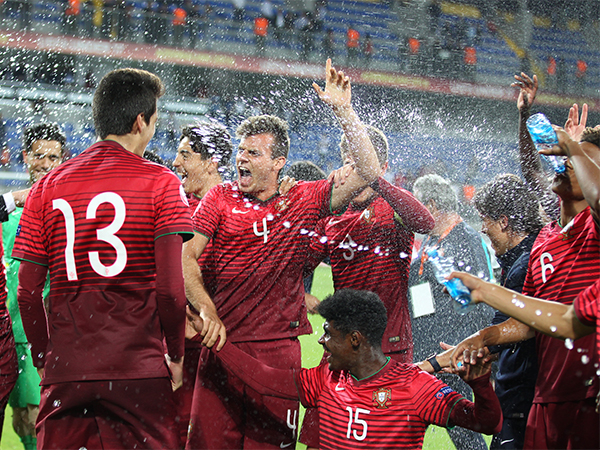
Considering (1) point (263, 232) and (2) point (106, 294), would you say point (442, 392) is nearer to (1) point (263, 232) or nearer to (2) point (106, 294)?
(1) point (263, 232)

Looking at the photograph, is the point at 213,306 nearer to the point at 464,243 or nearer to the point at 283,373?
the point at 283,373

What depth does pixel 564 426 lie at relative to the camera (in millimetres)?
2441

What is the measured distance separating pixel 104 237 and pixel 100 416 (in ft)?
2.08

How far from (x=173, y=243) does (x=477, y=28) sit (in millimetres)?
17424

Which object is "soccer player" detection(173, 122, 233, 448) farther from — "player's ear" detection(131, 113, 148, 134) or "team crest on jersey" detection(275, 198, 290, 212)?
"player's ear" detection(131, 113, 148, 134)

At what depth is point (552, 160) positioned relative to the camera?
2338 mm

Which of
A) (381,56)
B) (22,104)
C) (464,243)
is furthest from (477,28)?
(464,243)

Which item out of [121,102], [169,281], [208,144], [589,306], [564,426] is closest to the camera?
[589,306]

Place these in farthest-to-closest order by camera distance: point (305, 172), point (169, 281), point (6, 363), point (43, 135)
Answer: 1. point (305, 172)
2. point (43, 135)
3. point (6, 363)
4. point (169, 281)

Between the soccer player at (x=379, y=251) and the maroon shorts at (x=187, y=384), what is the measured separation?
847 mm

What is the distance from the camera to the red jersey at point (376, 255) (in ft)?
11.4

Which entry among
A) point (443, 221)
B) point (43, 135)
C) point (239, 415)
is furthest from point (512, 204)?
point (43, 135)

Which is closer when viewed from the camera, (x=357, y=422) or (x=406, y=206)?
(x=357, y=422)

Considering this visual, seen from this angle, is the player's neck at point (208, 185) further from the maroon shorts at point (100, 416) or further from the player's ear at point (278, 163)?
the maroon shorts at point (100, 416)
